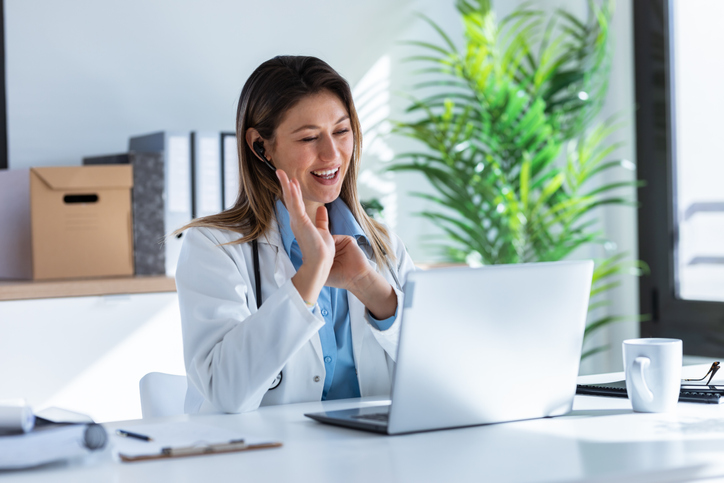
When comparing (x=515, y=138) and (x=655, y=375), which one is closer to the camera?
(x=655, y=375)

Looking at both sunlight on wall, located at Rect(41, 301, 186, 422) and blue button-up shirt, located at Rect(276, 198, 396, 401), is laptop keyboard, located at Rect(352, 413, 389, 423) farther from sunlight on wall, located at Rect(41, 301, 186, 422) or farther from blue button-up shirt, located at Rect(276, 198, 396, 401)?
sunlight on wall, located at Rect(41, 301, 186, 422)

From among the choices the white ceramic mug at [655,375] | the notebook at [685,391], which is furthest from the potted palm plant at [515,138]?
the white ceramic mug at [655,375]

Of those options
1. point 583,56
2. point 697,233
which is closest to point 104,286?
point 583,56

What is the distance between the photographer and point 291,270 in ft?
5.32

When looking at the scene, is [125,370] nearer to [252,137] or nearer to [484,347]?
[252,137]

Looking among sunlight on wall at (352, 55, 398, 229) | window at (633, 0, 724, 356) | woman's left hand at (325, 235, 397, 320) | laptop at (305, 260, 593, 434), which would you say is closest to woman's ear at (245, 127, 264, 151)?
woman's left hand at (325, 235, 397, 320)

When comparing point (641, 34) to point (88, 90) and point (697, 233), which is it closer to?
point (697, 233)

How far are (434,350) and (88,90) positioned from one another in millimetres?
2050

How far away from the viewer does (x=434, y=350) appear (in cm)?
103

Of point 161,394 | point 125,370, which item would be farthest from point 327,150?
point 125,370

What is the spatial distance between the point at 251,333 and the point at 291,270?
0.31 meters

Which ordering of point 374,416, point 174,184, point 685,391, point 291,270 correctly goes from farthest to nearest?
1. point 174,184
2. point 291,270
3. point 685,391
4. point 374,416

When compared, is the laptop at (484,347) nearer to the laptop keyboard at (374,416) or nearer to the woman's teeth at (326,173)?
the laptop keyboard at (374,416)

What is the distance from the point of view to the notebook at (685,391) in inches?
49.7
